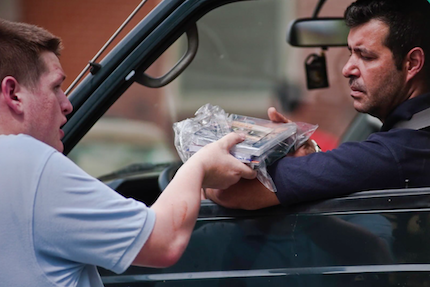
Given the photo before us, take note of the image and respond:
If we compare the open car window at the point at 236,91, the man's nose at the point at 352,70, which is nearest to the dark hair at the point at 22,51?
the man's nose at the point at 352,70

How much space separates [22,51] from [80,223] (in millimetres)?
435

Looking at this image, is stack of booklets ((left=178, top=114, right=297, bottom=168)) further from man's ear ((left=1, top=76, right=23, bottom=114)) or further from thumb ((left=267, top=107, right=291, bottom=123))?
man's ear ((left=1, top=76, right=23, bottom=114))

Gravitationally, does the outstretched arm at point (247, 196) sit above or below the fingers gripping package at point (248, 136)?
below

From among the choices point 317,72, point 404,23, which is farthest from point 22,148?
point 317,72

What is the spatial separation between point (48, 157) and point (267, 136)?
64 centimetres

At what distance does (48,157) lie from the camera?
3.92ft

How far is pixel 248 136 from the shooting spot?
5.16 feet

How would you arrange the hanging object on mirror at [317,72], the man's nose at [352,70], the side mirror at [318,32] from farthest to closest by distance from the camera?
the hanging object on mirror at [317,72]
the side mirror at [318,32]
the man's nose at [352,70]

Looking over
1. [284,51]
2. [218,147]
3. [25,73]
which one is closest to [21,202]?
[25,73]

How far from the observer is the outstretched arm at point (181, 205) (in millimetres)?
1232

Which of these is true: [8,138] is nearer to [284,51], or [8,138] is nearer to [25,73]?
[25,73]

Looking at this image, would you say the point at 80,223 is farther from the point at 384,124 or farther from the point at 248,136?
the point at 384,124

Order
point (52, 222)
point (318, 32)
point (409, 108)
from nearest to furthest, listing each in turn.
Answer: point (52, 222), point (409, 108), point (318, 32)

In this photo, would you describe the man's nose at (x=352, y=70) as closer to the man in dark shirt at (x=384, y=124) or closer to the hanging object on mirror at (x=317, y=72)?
the man in dark shirt at (x=384, y=124)
